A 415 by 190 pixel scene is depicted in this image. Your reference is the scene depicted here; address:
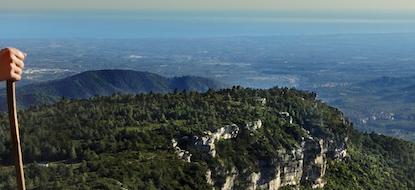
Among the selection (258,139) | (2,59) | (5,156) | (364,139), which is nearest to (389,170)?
(364,139)

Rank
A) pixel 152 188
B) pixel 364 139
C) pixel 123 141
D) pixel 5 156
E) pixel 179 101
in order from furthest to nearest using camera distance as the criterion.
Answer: pixel 364 139 → pixel 179 101 → pixel 123 141 → pixel 5 156 → pixel 152 188

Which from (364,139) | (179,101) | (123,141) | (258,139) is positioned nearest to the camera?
(123,141)

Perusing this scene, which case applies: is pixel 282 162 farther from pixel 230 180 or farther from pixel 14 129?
pixel 14 129

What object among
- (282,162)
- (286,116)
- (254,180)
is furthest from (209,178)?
(286,116)

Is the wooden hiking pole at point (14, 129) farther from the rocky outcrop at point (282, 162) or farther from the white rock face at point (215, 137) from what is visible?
the white rock face at point (215, 137)

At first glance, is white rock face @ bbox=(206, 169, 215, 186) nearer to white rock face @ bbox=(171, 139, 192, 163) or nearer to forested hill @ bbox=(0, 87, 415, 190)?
forested hill @ bbox=(0, 87, 415, 190)

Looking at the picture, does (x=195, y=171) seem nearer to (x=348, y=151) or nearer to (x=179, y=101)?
(x=179, y=101)

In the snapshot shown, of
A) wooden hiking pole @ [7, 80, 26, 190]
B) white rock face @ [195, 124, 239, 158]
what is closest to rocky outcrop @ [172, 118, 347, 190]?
white rock face @ [195, 124, 239, 158]
